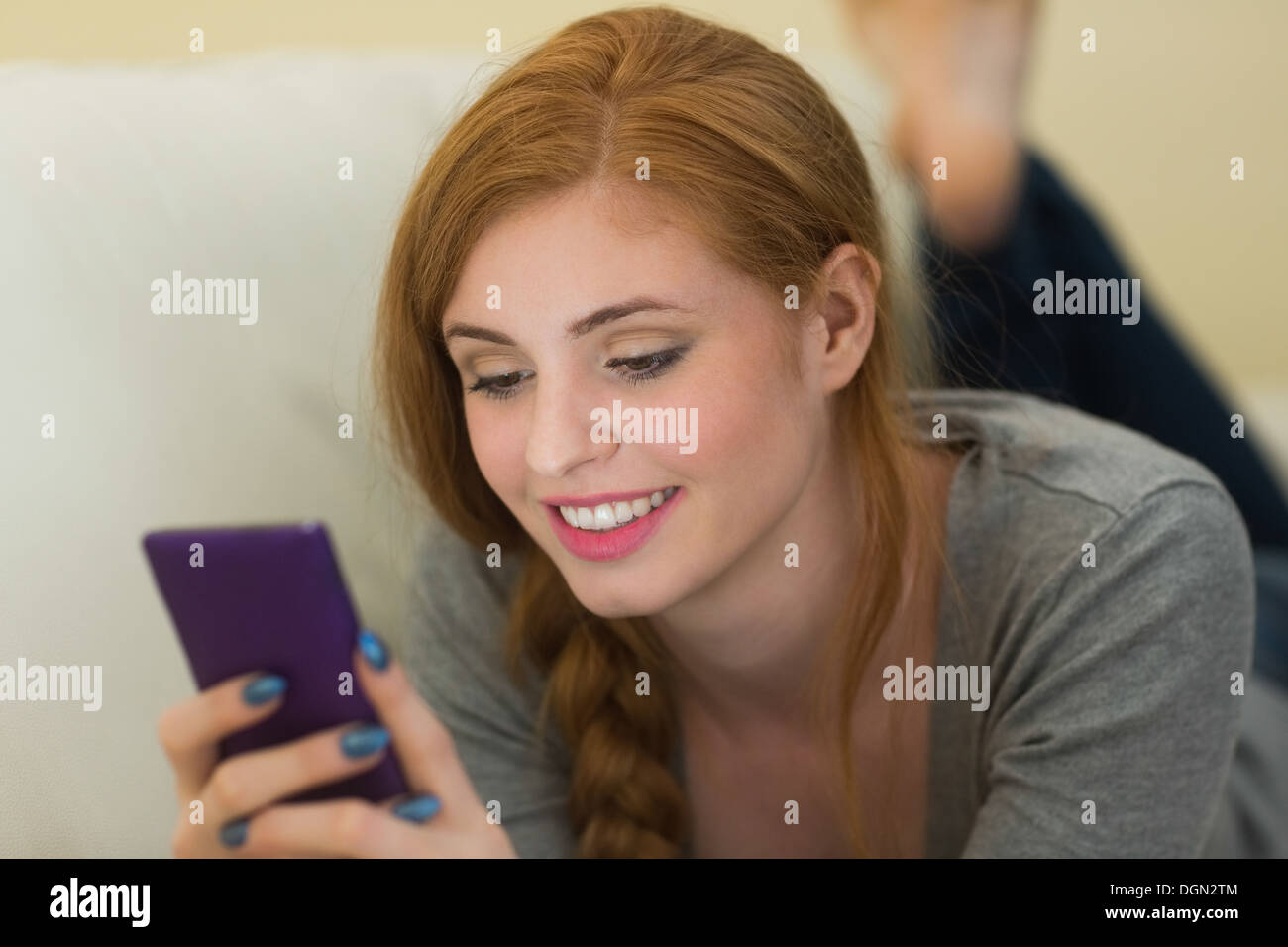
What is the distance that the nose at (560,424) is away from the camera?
0.73m

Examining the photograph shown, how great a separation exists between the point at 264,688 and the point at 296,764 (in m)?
0.05

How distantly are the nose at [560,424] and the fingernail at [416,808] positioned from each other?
0.21 m

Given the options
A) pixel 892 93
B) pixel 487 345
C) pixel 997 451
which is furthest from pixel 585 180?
pixel 892 93

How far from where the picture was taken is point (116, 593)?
0.87m

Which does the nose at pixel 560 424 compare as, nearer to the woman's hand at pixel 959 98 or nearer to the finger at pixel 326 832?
the finger at pixel 326 832

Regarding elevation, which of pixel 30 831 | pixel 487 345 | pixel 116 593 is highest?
pixel 487 345

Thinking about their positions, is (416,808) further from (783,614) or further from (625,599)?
(783,614)

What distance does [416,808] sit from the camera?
0.73 metres

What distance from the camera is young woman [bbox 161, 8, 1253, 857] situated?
2.43 feet

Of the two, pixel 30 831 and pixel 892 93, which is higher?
pixel 892 93

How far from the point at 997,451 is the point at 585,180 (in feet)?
1.30

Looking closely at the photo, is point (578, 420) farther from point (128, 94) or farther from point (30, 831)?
point (128, 94)

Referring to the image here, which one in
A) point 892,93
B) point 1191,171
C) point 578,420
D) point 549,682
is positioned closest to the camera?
point 578,420

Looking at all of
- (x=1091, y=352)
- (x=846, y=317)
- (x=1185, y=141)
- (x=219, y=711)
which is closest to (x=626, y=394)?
(x=846, y=317)
